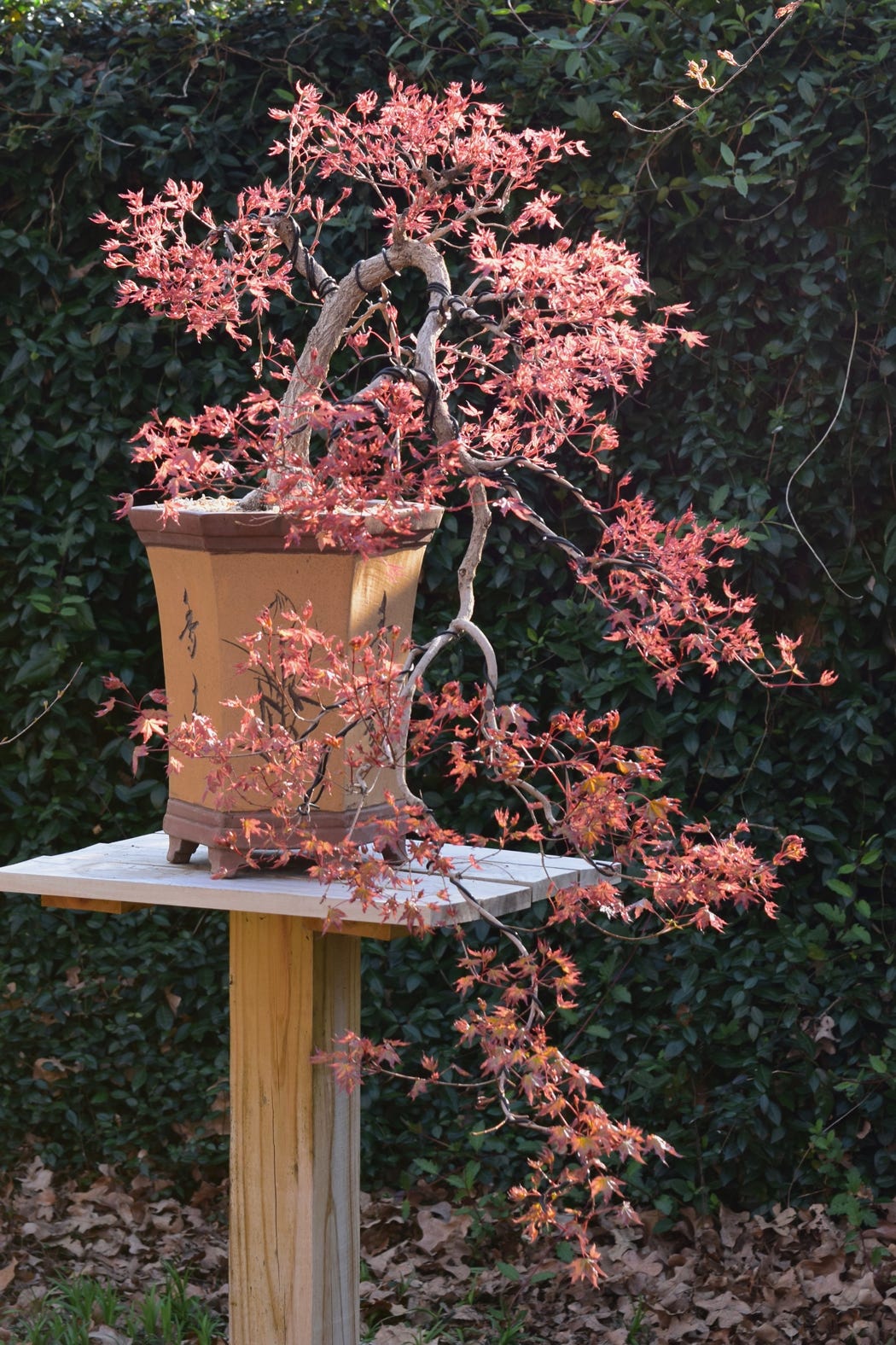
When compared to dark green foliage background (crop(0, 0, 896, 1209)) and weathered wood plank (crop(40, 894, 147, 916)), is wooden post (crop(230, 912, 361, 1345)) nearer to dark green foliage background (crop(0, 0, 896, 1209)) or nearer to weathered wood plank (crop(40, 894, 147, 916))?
weathered wood plank (crop(40, 894, 147, 916))

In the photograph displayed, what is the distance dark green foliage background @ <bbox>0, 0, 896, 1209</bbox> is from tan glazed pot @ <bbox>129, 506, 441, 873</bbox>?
4.42ft

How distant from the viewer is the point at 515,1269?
295 cm

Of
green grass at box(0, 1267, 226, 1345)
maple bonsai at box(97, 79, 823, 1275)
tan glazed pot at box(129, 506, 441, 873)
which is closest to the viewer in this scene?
maple bonsai at box(97, 79, 823, 1275)

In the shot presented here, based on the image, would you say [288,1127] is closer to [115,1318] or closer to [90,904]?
[90,904]

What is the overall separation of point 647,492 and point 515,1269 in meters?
1.68

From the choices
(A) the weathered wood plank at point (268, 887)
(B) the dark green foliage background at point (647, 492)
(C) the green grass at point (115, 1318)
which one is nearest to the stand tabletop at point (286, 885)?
(A) the weathered wood plank at point (268, 887)

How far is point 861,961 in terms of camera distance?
2939mm

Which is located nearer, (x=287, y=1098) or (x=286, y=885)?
(x=286, y=885)

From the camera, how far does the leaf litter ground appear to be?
2809mm

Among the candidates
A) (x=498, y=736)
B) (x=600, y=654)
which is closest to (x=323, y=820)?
(x=498, y=736)

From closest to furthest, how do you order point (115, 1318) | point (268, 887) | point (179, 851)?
point (268, 887) → point (179, 851) → point (115, 1318)

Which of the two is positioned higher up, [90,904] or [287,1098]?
[90,904]

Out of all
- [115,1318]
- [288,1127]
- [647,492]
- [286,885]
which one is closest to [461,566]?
[286,885]

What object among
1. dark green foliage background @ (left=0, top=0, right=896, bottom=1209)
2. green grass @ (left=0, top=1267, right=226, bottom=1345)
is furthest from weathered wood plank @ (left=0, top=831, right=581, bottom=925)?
green grass @ (left=0, top=1267, right=226, bottom=1345)
